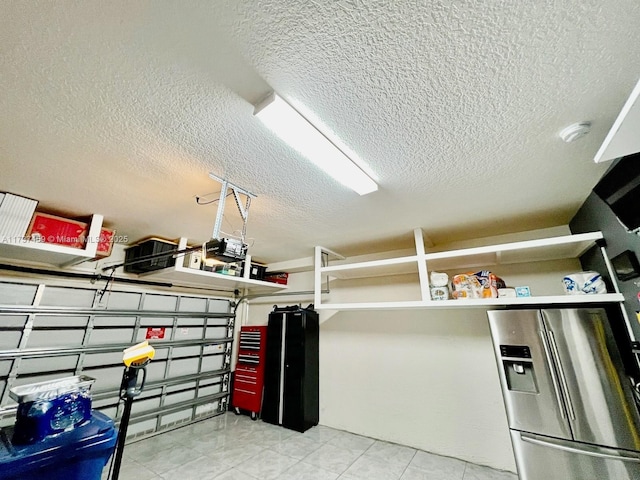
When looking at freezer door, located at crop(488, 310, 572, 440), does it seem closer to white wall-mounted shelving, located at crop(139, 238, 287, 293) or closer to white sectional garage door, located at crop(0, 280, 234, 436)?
white wall-mounted shelving, located at crop(139, 238, 287, 293)

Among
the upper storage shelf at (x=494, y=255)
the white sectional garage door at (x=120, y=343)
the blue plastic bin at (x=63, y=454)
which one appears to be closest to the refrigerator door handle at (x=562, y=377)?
the upper storage shelf at (x=494, y=255)

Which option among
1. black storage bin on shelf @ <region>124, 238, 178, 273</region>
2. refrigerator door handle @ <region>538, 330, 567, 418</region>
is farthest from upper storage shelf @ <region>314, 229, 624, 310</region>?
black storage bin on shelf @ <region>124, 238, 178, 273</region>

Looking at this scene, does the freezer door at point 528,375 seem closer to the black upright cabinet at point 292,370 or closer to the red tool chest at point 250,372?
the black upright cabinet at point 292,370

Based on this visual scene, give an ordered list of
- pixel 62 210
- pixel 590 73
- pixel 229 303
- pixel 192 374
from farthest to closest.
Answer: pixel 229 303 < pixel 192 374 < pixel 62 210 < pixel 590 73

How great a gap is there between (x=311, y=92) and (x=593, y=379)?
9.26 feet

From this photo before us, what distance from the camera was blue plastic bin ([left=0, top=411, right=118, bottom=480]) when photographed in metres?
0.98

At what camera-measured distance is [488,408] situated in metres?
2.88

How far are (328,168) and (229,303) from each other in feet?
13.4

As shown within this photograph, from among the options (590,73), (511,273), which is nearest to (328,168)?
(590,73)

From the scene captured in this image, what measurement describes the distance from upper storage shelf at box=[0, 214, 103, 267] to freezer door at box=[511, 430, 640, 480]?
425 cm

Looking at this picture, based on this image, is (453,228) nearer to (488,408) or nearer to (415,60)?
(488,408)

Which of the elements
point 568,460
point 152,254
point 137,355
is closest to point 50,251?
point 152,254

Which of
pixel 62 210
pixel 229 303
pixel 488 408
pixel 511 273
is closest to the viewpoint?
pixel 62 210

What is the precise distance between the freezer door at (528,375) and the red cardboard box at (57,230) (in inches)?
161
